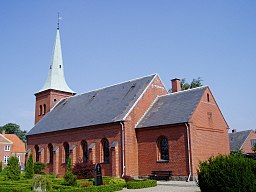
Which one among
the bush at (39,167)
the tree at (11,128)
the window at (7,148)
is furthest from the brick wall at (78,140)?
the tree at (11,128)

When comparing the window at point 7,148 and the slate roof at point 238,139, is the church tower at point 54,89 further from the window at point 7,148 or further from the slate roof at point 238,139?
the slate roof at point 238,139

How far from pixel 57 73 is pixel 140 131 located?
22.4m

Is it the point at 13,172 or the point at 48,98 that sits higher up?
the point at 48,98

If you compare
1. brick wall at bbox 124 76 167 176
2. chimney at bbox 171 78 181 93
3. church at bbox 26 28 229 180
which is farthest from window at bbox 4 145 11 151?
chimney at bbox 171 78 181 93

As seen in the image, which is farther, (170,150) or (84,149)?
(84,149)

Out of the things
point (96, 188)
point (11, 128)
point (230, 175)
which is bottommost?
point (96, 188)

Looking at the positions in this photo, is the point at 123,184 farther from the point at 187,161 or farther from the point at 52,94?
the point at 52,94

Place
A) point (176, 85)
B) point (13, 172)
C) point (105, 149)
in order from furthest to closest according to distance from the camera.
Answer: point (176, 85) → point (105, 149) → point (13, 172)

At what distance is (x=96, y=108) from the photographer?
117 feet

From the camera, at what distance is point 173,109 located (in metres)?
29.4

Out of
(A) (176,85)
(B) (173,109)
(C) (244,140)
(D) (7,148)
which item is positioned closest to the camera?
(B) (173,109)

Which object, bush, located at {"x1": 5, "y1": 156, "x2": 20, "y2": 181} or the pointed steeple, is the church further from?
the pointed steeple

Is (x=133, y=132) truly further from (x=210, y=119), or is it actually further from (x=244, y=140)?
(x=244, y=140)

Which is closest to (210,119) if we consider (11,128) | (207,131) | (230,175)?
(207,131)
